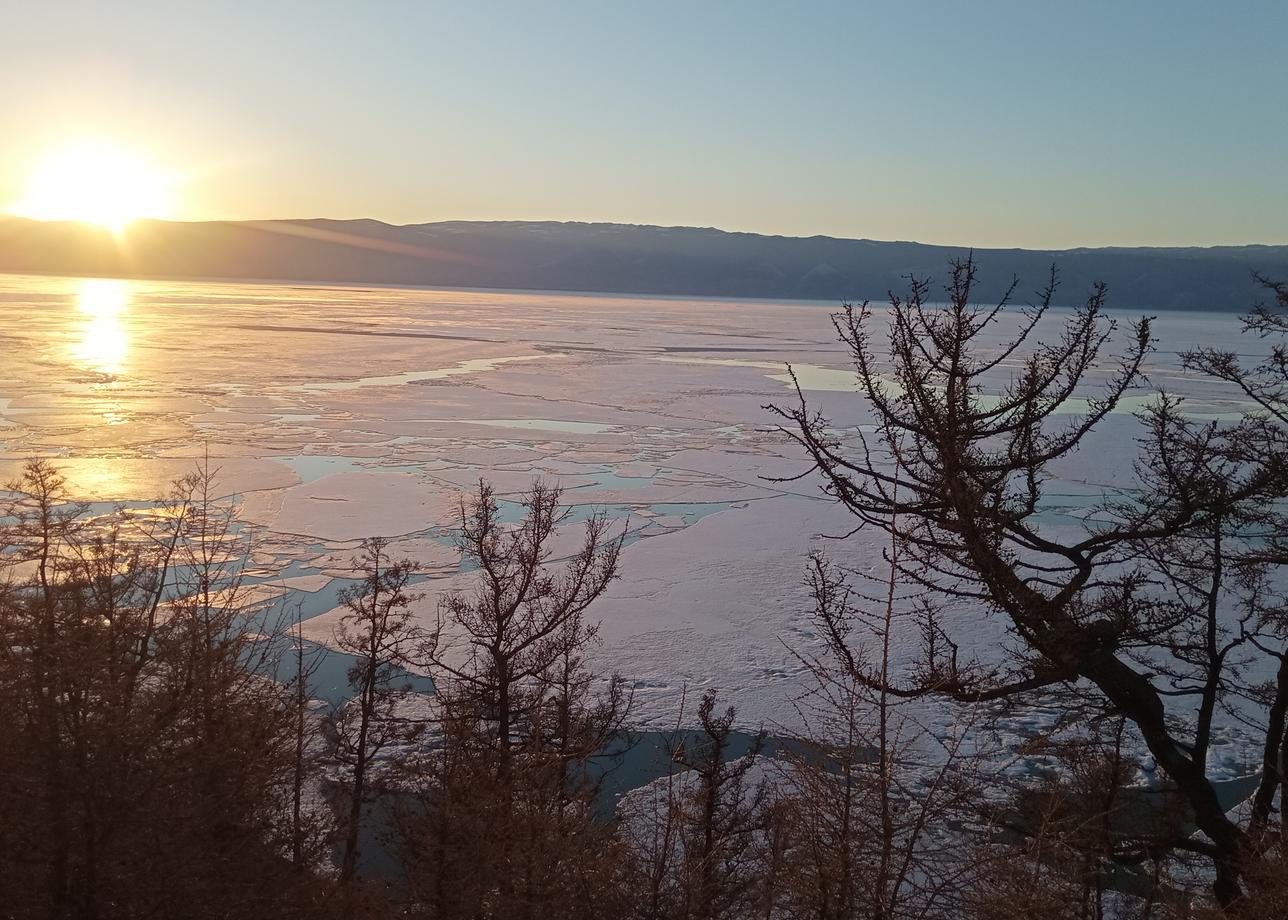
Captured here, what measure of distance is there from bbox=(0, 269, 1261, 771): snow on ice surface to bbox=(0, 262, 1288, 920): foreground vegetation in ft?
4.58

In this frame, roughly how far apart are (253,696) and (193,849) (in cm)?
309

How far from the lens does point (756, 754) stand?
38.4ft

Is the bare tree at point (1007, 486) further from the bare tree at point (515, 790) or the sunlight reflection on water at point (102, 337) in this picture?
the sunlight reflection on water at point (102, 337)

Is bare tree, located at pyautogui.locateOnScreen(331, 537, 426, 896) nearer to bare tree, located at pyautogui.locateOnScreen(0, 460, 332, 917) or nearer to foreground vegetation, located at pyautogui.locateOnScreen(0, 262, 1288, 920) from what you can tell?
foreground vegetation, located at pyautogui.locateOnScreen(0, 262, 1288, 920)

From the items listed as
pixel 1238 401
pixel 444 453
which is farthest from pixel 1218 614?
pixel 1238 401

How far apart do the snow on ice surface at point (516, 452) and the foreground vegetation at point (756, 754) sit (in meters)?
1.40

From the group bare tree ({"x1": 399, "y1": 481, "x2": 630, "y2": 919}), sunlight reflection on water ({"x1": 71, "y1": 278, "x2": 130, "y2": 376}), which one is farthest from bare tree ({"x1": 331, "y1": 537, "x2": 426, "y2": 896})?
sunlight reflection on water ({"x1": 71, "y1": 278, "x2": 130, "y2": 376})

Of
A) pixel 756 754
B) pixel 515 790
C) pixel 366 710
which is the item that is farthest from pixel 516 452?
pixel 515 790

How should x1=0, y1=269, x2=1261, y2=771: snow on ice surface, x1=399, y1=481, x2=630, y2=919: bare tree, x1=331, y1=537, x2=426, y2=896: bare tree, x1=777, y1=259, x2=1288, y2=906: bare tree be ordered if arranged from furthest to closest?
x1=0, y1=269, x2=1261, y2=771: snow on ice surface < x1=331, y1=537, x2=426, y2=896: bare tree < x1=399, y1=481, x2=630, y2=919: bare tree < x1=777, y1=259, x2=1288, y2=906: bare tree

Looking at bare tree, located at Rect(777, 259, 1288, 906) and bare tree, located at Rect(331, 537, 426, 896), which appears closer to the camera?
bare tree, located at Rect(777, 259, 1288, 906)

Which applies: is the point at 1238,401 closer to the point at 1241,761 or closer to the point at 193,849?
the point at 1241,761

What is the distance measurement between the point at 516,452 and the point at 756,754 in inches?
640

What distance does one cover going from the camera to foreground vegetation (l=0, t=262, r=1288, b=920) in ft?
23.4

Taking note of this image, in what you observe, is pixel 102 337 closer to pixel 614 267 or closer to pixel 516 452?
pixel 516 452
